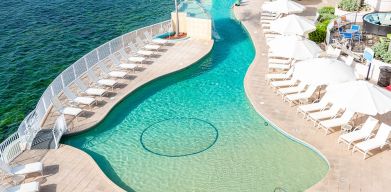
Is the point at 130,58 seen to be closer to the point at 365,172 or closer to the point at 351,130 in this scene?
the point at 351,130

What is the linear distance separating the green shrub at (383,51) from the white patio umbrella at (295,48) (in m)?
2.62

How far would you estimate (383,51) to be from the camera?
17797mm

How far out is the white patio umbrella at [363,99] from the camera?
1322 centimetres

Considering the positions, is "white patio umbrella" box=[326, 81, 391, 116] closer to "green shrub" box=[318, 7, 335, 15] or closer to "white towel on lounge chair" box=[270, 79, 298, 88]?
"white towel on lounge chair" box=[270, 79, 298, 88]

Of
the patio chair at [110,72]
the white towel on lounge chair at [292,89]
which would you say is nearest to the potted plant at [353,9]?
the white towel on lounge chair at [292,89]

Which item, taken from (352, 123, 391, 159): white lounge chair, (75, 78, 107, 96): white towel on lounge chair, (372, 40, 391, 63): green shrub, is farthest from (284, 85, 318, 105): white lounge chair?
(75, 78, 107, 96): white towel on lounge chair

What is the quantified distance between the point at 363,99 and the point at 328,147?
2000 millimetres

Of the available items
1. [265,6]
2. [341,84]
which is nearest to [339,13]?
[265,6]

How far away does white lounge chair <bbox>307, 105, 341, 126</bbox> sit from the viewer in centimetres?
1463

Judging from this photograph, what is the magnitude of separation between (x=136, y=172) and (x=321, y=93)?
8599 millimetres

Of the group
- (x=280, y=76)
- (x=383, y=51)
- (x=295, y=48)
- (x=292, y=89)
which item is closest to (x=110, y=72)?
(x=280, y=76)

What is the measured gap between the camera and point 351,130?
1440 cm

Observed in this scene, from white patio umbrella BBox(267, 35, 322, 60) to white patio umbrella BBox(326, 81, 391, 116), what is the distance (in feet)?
12.6

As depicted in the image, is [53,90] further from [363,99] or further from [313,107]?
[363,99]
